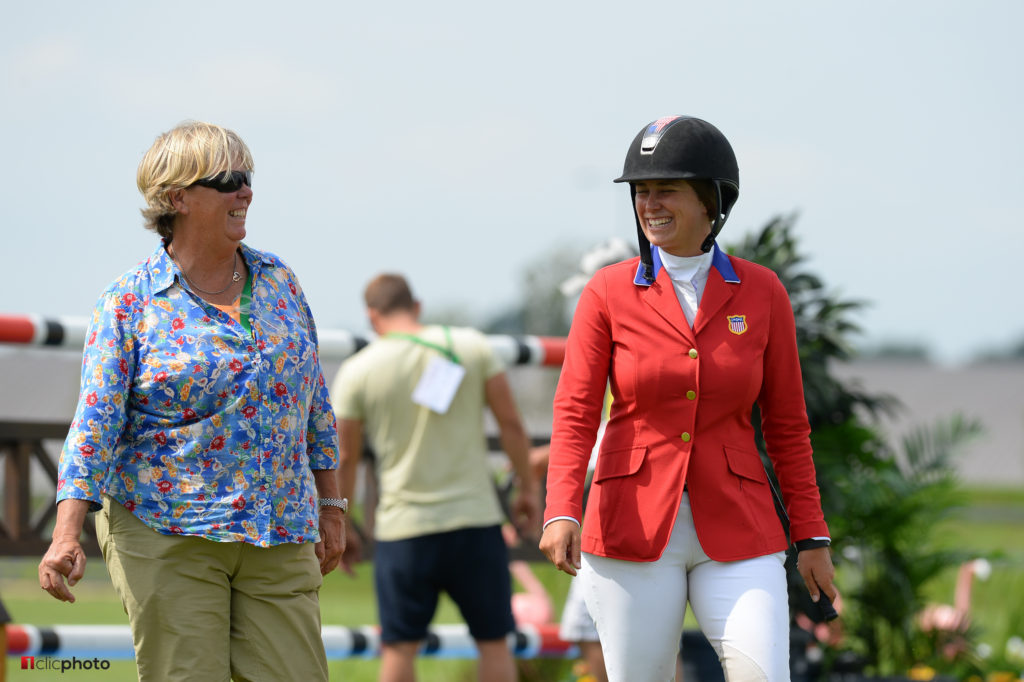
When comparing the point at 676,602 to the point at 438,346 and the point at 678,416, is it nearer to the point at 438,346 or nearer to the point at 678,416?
the point at 678,416

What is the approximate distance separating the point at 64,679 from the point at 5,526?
1467 millimetres

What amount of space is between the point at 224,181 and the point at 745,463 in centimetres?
153

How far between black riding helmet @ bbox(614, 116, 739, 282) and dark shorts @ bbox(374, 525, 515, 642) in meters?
2.47

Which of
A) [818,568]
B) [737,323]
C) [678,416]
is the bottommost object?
[818,568]

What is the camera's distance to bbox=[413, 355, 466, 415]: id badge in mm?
5684

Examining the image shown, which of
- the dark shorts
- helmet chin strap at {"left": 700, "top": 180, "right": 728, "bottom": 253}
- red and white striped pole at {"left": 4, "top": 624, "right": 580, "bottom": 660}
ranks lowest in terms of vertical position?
red and white striped pole at {"left": 4, "top": 624, "right": 580, "bottom": 660}

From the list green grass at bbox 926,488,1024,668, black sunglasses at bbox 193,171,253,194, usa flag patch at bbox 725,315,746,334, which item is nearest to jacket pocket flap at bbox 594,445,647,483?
usa flag patch at bbox 725,315,746,334

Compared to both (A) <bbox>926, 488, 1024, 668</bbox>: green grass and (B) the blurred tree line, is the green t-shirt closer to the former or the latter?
(B) the blurred tree line

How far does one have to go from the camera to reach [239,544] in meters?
3.25

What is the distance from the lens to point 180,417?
3.18m

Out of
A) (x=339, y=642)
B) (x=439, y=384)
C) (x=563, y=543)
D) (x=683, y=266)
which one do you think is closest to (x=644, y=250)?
(x=683, y=266)

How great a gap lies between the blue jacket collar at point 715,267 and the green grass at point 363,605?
141 inches

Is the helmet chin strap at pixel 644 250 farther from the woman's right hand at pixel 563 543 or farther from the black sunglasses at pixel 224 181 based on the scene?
the black sunglasses at pixel 224 181

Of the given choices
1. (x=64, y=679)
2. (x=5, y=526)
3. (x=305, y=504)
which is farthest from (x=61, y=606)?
(x=305, y=504)
